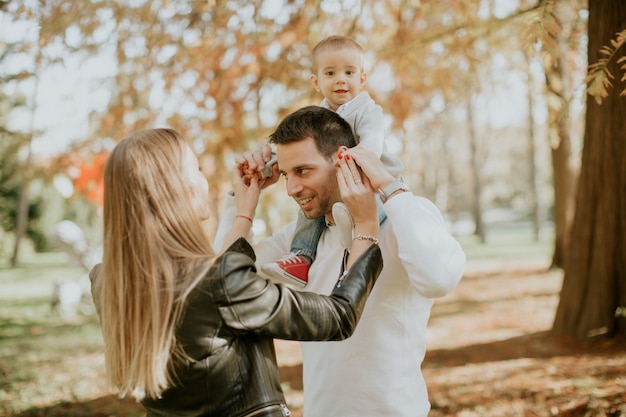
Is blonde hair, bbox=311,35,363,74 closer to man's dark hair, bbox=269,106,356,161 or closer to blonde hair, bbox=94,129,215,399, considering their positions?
man's dark hair, bbox=269,106,356,161

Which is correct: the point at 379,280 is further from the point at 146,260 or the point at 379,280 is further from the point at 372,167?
the point at 146,260

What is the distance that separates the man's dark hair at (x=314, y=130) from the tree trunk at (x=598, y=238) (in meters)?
3.87

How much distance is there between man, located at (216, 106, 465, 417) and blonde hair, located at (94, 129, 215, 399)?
2.20 ft

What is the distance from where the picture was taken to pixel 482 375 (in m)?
6.18

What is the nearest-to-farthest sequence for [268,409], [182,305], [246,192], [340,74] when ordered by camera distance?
[182,305] → [268,409] → [246,192] → [340,74]

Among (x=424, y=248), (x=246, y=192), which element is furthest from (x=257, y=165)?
(x=424, y=248)

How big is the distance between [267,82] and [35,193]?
2752 centimetres

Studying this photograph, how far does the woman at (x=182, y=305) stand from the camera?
72.4 inches

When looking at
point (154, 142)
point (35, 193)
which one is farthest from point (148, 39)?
point (35, 193)

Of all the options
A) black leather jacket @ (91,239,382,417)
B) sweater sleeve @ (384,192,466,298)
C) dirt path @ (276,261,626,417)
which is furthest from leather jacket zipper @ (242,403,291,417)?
dirt path @ (276,261,626,417)

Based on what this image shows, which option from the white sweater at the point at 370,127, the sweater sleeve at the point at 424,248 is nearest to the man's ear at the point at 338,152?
the white sweater at the point at 370,127

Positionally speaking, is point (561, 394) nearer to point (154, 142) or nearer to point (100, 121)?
point (154, 142)

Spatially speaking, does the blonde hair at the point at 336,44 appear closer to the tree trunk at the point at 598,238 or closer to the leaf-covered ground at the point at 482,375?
the leaf-covered ground at the point at 482,375

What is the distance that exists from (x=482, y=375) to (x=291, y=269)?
13.9 ft
